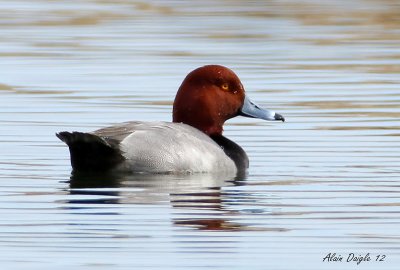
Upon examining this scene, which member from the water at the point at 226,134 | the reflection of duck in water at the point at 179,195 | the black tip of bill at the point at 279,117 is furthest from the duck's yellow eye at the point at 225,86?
the reflection of duck in water at the point at 179,195

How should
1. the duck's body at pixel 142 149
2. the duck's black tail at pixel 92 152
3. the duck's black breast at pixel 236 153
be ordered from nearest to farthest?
1. the duck's black tail at pixel 92 152
2. the duck's body at pixel 142 149
3. the duck's black breast at pixel 236 153

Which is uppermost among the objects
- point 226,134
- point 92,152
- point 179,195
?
point 92,152

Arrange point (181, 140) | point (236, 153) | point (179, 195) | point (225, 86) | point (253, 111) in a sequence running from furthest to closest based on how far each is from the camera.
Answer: point (253, 111) → point (225, 86) → point (236, 153) → point (181, 140) → point (179, 195)

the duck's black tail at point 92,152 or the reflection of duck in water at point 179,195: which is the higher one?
the duck's black tail at point 92,152

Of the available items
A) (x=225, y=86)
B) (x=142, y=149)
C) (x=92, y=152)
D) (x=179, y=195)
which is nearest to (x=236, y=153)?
(x=225, y=86)

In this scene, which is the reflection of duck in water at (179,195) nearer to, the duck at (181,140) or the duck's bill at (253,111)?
the duck at (181,140)

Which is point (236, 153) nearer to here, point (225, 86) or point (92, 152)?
point (225, 86)

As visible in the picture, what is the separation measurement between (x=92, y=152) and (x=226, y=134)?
8.77 ft

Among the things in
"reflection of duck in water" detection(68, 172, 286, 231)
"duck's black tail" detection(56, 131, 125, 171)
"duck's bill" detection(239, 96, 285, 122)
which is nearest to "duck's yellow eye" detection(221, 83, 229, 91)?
"duck's bill" detection(239, 96, 285, 122)

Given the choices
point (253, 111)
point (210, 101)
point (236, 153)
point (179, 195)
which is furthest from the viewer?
point (253, 111)

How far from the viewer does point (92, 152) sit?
10.3 metres

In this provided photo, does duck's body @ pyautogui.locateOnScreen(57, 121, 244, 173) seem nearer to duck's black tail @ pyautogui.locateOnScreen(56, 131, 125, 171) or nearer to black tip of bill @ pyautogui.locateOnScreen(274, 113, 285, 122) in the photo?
duck's black tail @ pyautogui.locateOnScreen(56, 131, 125, 171)

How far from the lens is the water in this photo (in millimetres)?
7995

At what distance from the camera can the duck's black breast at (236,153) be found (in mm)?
10985
